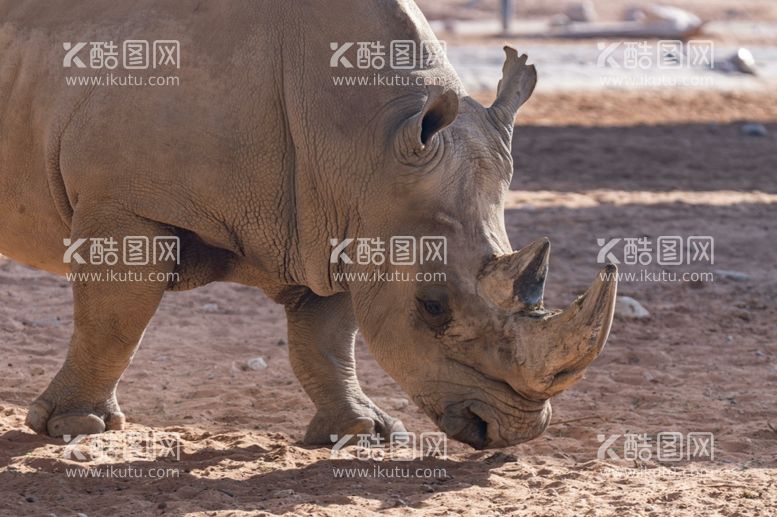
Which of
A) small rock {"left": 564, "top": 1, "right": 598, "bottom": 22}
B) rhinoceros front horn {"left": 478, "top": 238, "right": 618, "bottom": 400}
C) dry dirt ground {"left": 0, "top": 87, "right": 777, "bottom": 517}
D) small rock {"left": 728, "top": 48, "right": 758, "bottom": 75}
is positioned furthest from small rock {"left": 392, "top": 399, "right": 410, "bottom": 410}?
small rock {"left": 564, "top": 1, "right": 598, "bottom": 22}

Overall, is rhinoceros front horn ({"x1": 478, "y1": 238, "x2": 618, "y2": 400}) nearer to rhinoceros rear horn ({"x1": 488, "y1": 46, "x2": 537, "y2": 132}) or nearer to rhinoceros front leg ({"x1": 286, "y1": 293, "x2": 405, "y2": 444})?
rhinoceros rear horn ({"x1": 488, "y1": 46, "x2": 537, "y2": 132})

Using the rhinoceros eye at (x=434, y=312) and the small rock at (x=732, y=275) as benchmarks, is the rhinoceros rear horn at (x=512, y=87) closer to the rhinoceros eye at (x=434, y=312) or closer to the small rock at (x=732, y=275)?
the rhinoceros eye at (x=434, y=312)

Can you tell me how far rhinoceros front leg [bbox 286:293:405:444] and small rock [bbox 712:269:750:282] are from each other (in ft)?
14.6

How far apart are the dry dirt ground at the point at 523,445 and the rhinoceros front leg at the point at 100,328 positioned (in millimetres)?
148

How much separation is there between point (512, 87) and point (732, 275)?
200 inches

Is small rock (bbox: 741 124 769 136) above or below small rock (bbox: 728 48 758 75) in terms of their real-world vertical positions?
below

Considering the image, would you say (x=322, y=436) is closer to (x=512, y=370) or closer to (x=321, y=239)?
(x=321, y=239)

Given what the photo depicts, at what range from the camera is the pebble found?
17344mm

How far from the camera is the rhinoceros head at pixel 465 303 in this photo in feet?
18.8

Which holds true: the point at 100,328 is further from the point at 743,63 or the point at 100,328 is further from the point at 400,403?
the point at 743,63

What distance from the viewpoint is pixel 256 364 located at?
877 cm

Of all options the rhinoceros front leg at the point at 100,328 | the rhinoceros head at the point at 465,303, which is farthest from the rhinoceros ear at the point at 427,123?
the rhinoceros front leg at the point at 100,328

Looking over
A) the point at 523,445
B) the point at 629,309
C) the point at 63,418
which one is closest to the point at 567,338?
the point at 523,445

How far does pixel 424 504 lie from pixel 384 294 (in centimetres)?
90
